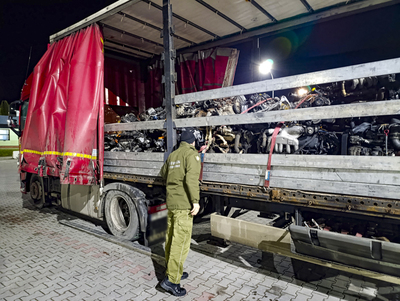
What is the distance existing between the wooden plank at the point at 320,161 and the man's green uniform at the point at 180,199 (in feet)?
1.56

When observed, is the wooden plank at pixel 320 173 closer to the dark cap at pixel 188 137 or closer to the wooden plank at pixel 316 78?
the dark cap at pixel 188 137

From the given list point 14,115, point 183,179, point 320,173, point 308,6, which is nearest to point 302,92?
point 308,6

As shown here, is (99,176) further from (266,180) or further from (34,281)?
(266,180)

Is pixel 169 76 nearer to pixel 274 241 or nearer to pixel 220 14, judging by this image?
pixel 220 14

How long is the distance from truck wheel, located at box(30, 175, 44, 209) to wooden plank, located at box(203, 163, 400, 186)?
5390 mm

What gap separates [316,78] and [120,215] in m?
3.93

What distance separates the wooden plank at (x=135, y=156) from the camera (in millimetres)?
3992

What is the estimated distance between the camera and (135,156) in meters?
4.30

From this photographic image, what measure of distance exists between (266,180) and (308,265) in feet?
5.24

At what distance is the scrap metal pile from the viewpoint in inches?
116

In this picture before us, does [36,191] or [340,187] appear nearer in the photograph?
[340,187]

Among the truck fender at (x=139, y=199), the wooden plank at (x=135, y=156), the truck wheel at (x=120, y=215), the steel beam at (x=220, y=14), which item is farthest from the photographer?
the steel beam at (x=220, y=14)

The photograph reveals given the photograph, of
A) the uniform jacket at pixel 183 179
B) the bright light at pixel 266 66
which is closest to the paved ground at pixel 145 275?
the uniform jacket at pixel 183 179

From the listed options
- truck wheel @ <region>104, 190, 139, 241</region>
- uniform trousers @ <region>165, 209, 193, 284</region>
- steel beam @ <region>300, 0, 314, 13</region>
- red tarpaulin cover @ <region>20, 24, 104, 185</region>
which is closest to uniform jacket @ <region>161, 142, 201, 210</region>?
uniform trousers @ <region>165, 209, 193, 284</region>
